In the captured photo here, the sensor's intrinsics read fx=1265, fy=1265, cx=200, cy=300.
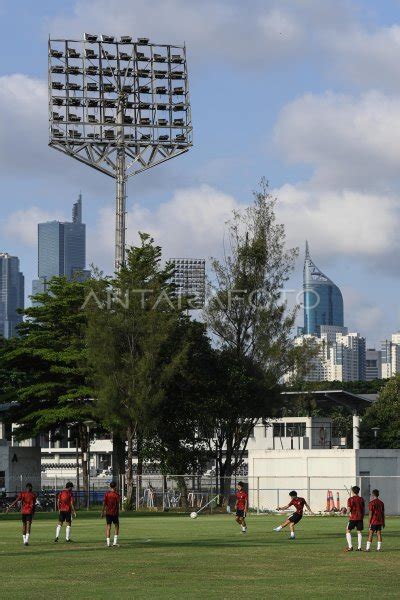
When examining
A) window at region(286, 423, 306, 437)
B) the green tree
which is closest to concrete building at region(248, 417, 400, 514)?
window at region(286, 423, 306, 437)

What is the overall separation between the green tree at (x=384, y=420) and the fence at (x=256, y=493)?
4341 centimetres

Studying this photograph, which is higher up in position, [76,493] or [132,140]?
[132,140]

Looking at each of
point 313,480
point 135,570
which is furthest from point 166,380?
point 135,570

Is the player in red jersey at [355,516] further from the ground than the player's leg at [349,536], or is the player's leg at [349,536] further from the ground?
the player in red jersey at [355,516]

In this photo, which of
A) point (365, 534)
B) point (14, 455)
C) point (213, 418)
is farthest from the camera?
point (14, 455)

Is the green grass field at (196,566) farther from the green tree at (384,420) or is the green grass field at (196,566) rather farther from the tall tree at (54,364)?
the green tree at (384,420)

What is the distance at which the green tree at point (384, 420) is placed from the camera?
11400cm

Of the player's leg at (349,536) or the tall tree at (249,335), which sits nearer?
the player's leg at (349,536)

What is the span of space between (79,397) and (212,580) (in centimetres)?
5304

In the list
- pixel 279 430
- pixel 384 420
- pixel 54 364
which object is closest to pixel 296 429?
pixel 279 430

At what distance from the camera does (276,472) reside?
70.1 m

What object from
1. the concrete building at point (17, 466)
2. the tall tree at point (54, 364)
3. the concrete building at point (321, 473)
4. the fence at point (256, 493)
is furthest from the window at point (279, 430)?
the concrete building at point (321, 473)

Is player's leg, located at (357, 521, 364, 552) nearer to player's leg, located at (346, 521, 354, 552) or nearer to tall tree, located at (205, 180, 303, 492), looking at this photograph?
player's leg, located at (346, 521, 354, 552)

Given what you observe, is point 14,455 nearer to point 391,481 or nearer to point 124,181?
point 124,181
